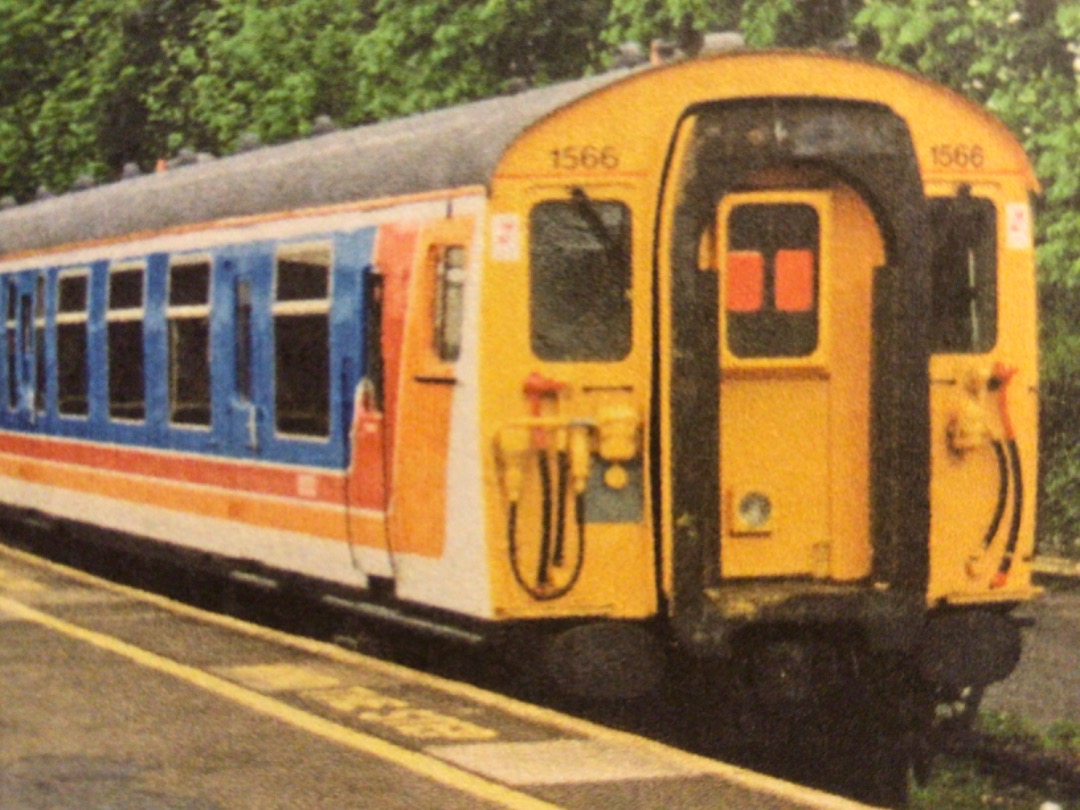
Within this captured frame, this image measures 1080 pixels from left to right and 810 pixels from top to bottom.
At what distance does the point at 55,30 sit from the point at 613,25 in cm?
1444

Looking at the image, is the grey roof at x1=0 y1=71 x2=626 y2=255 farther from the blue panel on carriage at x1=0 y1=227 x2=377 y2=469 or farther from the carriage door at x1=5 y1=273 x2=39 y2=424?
the carriage door at x1=5 y1=273 x2=39 y2=424

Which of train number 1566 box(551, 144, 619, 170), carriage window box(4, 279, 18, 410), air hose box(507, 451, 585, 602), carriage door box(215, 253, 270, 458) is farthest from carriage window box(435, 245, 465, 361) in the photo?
carriage window box(4, 279, 18, 410)

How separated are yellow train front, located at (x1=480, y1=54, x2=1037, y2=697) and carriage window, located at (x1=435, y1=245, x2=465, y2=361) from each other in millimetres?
364

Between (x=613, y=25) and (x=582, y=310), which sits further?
(x=613, y=25)

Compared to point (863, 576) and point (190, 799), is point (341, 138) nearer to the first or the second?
point (863, 576)

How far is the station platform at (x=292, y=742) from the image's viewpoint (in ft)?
26.6

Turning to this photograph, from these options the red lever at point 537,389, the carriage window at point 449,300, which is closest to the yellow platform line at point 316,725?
the red lever at point 537,389

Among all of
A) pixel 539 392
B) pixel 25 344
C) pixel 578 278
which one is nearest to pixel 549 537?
pixel 539 392

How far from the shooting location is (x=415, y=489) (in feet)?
35.9

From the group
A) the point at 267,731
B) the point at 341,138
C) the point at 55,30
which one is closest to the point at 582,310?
the point at 267,731

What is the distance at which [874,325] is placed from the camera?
10.4m

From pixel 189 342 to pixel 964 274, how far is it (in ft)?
17.0

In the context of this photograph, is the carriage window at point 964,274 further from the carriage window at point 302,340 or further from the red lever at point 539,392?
the carriage window at point 302,340

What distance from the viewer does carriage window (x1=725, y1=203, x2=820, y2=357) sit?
10.4 m
